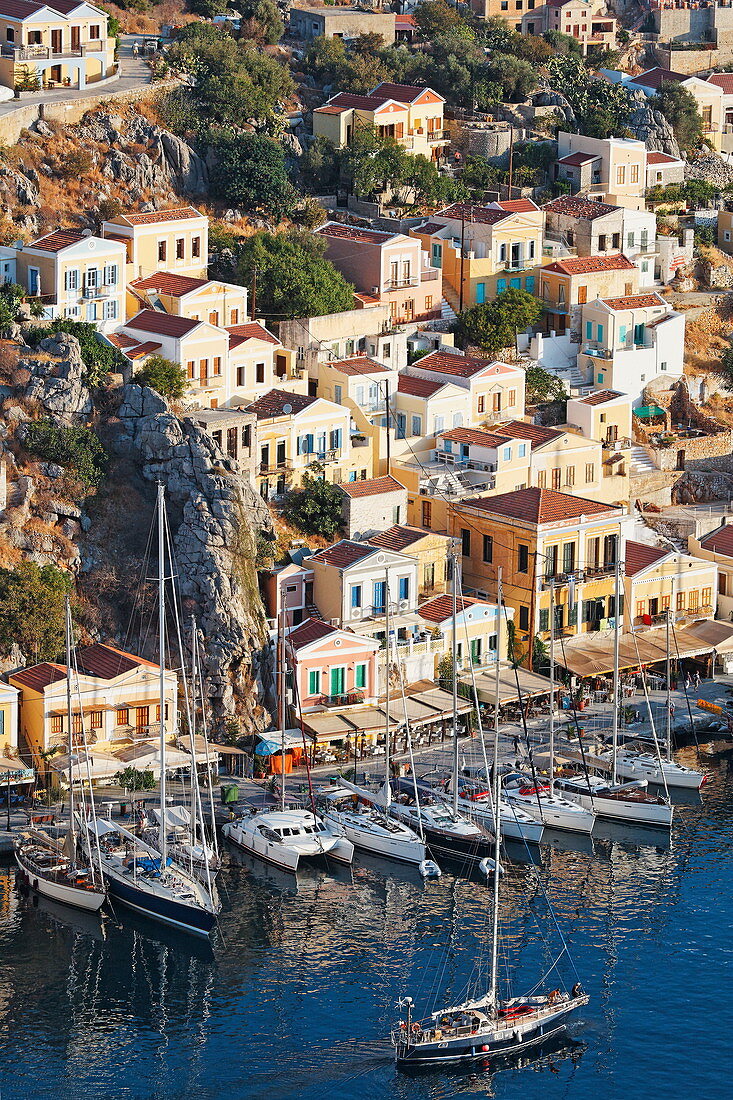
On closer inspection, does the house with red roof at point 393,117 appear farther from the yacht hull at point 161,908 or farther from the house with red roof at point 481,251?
the yacht hull at point 161,908

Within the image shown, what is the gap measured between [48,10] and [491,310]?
26.0 metres

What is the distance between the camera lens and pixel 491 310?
117 m

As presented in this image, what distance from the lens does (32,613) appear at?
89688 mm

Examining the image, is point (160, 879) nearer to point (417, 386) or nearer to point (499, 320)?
point (417, 386)


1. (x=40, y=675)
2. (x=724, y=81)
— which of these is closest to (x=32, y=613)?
(x=40, y=675)

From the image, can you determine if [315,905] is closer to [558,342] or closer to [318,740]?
[318,740]

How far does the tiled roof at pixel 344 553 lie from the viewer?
96.4 metres

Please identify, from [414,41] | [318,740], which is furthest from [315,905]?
[414,41]

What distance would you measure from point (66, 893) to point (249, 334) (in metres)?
34.1

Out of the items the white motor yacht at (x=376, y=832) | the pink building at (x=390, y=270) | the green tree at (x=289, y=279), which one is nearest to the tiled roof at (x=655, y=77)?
the pink building at (x=390, y=270)

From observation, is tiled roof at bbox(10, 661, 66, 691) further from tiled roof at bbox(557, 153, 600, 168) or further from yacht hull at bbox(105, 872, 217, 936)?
tiled roof at bbox(557, 153, 600, 168)

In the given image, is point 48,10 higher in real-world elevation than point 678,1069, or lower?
higher

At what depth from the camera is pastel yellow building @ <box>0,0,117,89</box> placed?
118 m

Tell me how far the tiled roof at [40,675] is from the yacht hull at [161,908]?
990cm
